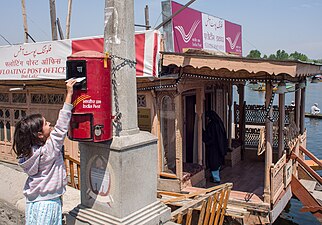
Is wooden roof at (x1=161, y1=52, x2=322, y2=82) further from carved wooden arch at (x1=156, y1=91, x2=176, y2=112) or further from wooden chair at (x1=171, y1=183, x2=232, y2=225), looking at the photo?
wooden chair at (x1=171, y1=183, x2=232, y2=225)

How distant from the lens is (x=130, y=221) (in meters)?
2.93

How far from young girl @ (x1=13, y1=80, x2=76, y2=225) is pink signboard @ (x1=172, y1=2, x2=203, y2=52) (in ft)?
15.7

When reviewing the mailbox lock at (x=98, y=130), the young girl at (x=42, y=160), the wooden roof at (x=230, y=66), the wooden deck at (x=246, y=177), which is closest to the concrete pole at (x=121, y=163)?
the mailbox lock at (x=98, y=130)

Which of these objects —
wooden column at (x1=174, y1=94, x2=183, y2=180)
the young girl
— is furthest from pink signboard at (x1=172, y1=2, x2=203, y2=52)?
the young girl

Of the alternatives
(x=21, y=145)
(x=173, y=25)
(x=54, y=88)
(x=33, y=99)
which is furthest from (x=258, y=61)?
(x=33, y=99)

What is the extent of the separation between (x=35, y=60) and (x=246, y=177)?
6115mm

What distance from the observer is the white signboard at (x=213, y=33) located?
9.02 meters

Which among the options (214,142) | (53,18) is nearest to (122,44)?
(214,142)

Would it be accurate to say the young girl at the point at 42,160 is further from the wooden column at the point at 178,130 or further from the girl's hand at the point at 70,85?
the wooden column at the point at 178,130

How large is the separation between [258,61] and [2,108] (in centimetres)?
841

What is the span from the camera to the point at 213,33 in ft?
31.8

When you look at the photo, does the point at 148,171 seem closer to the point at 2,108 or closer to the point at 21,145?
the point at 21,145

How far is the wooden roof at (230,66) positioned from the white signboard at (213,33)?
229 cm

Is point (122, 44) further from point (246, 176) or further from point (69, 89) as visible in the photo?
point (246, 176)
